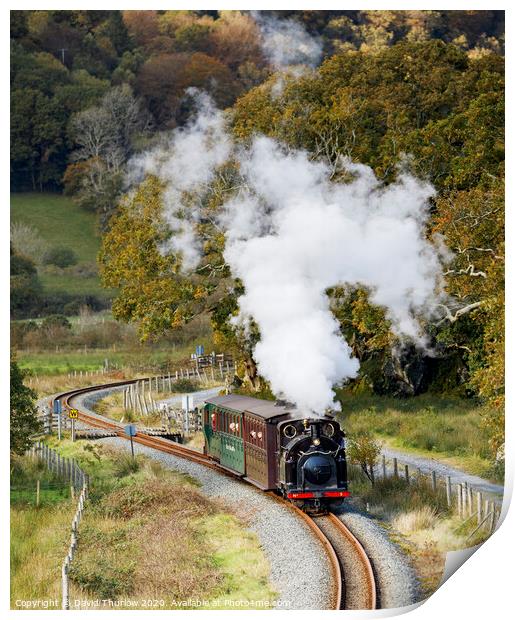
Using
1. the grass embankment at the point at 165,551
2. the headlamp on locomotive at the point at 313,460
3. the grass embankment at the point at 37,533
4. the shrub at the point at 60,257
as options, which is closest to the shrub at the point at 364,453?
the headlamp on locomotive at the point at 313,460

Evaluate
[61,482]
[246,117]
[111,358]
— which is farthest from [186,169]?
[111,358]

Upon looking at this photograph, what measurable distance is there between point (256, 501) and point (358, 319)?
7244 millimetres

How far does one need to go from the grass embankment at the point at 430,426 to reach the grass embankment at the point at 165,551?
297 inches

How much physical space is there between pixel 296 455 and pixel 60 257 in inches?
783

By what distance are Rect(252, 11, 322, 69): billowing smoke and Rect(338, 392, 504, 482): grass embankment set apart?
11.5 m

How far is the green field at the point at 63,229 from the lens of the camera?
119 ft

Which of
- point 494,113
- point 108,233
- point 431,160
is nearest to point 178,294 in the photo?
point 108,233

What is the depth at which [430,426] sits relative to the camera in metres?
32.9

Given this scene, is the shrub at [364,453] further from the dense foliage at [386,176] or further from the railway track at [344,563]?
the dense foliage at [386,176]

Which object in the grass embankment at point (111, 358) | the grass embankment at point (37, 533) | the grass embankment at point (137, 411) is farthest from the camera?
the grass embankment at point (137, 411)

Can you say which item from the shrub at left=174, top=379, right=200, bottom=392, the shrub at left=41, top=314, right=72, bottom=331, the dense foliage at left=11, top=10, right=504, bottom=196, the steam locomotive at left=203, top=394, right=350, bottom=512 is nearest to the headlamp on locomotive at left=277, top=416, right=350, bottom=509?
the steam locomotive at left=203, top=394, right=350, bottom=512

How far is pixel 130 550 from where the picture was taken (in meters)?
23.1

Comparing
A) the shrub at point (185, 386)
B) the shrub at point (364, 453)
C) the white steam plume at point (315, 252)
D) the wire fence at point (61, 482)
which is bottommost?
the wire fence at point (61, 482)

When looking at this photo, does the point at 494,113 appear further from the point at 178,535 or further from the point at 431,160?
the point at 178,535
